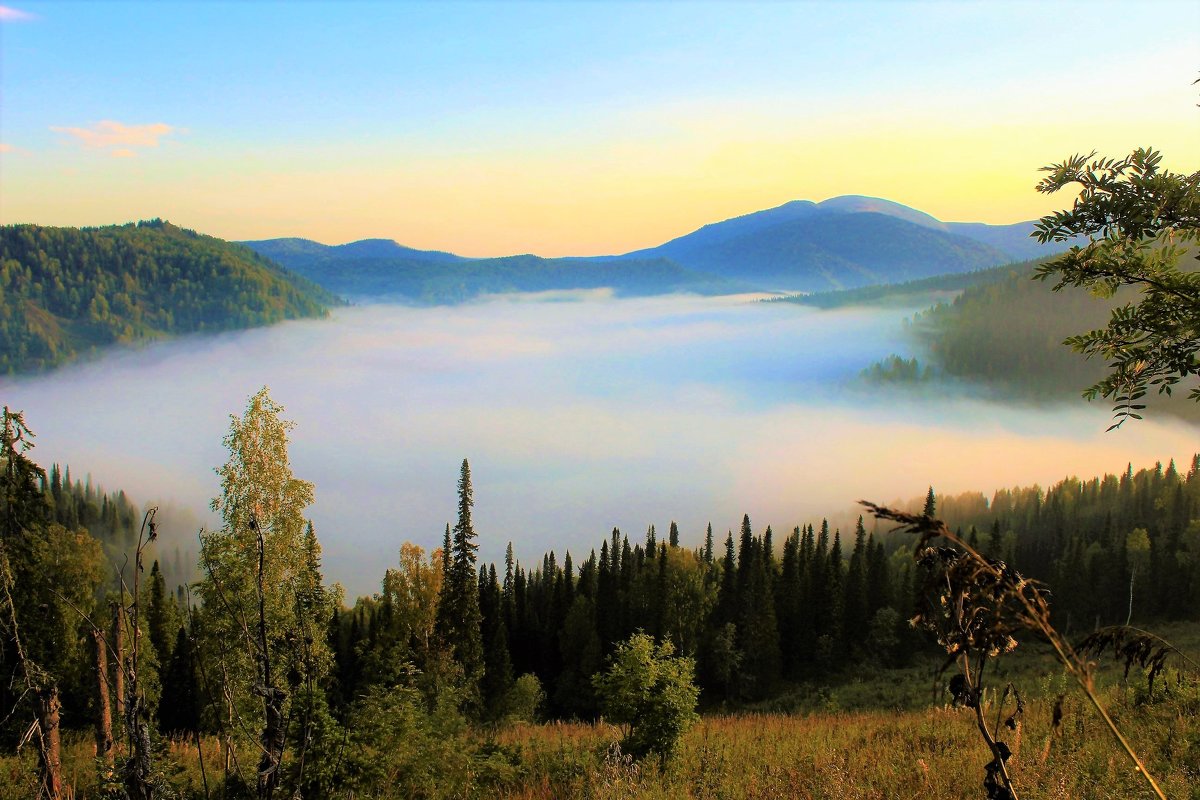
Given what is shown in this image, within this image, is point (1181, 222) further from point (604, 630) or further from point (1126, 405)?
point (604, 630)

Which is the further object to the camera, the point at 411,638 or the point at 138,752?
the point at 411,638

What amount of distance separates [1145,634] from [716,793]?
32.4ft

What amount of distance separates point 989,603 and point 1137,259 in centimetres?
495

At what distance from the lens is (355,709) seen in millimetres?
15180

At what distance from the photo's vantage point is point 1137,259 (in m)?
6.67

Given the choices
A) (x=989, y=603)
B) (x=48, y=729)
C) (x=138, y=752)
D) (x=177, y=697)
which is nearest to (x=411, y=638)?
(x=177, y=697)

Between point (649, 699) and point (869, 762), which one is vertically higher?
point (869, 762)

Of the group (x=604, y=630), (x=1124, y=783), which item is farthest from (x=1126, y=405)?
(x=604, y=630)

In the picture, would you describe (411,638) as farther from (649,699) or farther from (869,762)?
(869,762)

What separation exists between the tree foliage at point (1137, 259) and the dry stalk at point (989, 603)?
433cm

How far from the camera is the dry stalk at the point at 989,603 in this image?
2658mm

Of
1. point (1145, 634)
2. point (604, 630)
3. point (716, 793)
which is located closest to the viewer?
point (1145, 634)

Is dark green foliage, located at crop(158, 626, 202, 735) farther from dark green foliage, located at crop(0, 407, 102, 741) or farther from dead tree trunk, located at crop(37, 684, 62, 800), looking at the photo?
dead tree trunk, located at crop(37, 684, 62, 800)

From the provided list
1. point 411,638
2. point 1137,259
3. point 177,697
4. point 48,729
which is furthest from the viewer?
point 411,638
